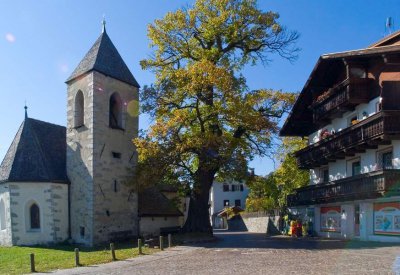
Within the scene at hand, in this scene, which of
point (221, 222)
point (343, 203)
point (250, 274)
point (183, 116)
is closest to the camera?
point (250, 274)

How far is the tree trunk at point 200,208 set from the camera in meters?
33.1

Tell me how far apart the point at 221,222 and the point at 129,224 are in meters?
46.1

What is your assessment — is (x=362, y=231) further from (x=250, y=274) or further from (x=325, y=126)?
(x=250, y=274)

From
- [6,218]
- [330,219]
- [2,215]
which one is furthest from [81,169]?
[330,219]

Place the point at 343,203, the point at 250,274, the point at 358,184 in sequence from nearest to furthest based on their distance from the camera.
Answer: the point at 250,274, the point at 358,184, the point at 343,203

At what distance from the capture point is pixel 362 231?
2552 cm

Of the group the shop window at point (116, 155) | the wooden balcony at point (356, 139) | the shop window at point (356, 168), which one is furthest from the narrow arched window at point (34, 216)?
the shop window at point (356, 168)

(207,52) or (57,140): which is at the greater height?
(207,52)

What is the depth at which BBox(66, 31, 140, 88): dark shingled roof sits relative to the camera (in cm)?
3350

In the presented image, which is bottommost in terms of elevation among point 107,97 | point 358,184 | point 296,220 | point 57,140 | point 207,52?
point 296,220

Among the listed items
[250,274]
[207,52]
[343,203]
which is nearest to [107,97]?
[207,52]

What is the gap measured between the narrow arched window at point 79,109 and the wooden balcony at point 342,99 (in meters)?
17.0

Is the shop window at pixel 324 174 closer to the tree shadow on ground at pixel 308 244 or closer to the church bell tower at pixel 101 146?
the tree shadow on ground at pixel 308 244

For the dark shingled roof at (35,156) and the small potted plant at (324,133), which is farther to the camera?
the dark shingled roof at (35,156)
